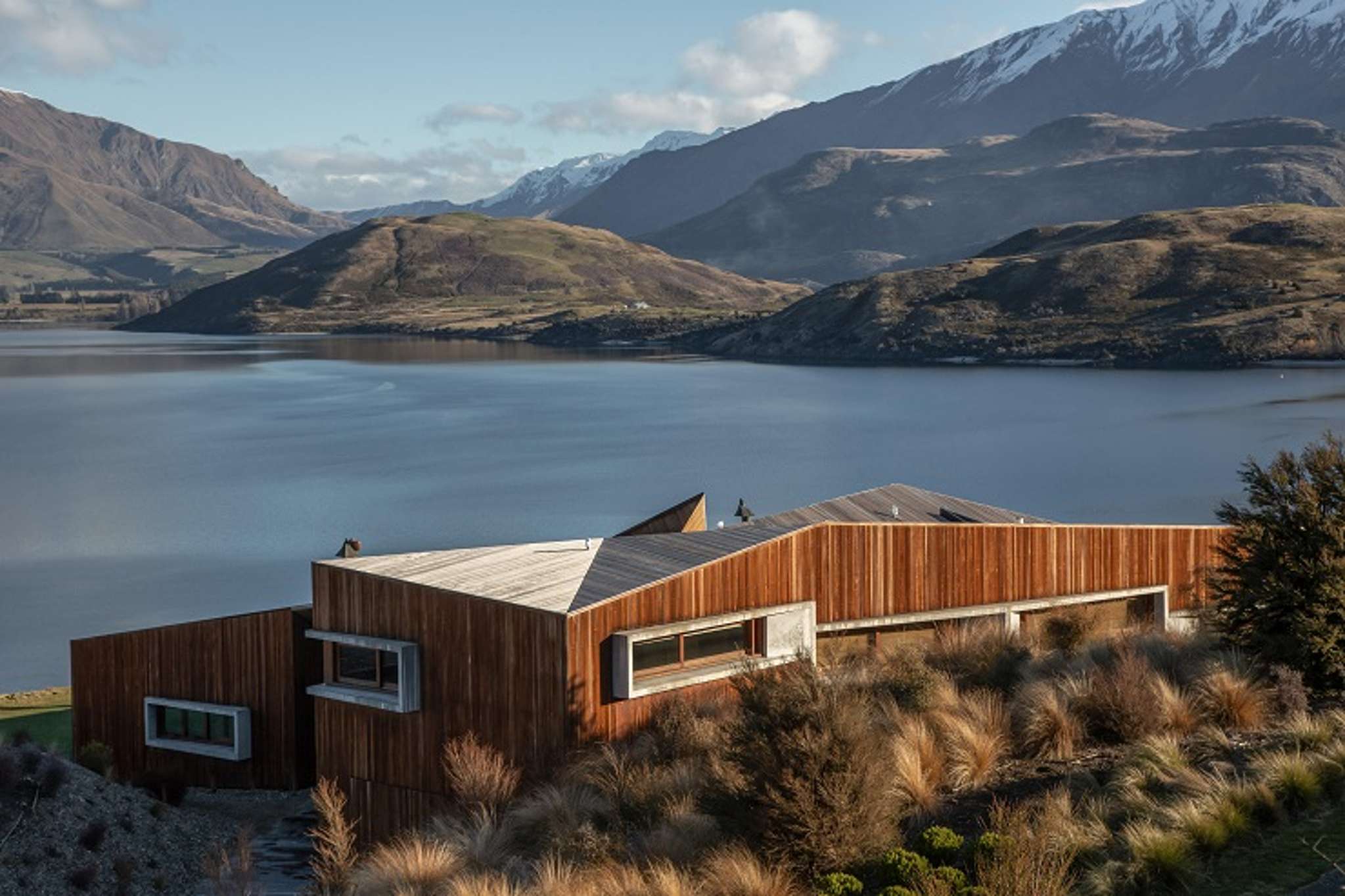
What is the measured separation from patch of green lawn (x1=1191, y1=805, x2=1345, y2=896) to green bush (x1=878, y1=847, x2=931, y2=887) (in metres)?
1.79

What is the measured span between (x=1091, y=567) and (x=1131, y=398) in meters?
79.7

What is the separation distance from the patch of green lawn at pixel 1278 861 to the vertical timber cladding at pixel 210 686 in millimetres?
14099

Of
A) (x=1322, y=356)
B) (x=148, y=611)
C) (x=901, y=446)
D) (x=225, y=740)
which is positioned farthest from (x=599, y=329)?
(x=225, y=740)

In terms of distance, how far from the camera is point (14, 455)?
A: 76438 millimetres

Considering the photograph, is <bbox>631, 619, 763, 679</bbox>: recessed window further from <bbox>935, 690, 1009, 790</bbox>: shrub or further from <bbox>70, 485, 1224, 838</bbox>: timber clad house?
<bbox>935, 690, 1009, 790</bbox>: shrub

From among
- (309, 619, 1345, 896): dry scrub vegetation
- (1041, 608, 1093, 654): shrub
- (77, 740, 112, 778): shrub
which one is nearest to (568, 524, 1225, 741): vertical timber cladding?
(1041, 608, 1093, 654): shrub

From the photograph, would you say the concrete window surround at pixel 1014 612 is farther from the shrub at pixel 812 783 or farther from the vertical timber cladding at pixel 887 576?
the shrub at pixel 812 783

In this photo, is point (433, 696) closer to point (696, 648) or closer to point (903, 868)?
point (696, 648)

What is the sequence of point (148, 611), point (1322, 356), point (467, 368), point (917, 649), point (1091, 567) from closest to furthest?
1. point (917, 649)
2. point (1091, 567)
3. point (148, 611)
4. point (1322, 356)
5. point (467, 368)

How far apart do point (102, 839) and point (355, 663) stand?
140 inches

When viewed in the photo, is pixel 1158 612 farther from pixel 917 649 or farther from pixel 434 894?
pixel 434 894

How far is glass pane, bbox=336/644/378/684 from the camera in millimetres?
18422

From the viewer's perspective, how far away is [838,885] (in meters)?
10.1

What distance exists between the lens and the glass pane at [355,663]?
1842 centimetres
